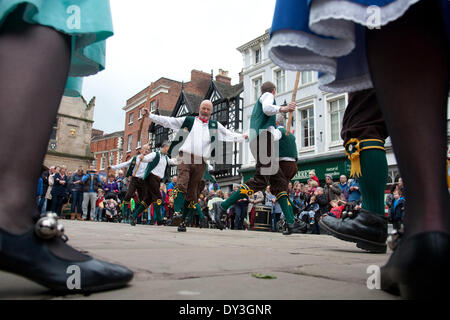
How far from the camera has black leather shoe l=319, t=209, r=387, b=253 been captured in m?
2.16

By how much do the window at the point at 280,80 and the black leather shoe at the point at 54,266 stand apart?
68.8 feet

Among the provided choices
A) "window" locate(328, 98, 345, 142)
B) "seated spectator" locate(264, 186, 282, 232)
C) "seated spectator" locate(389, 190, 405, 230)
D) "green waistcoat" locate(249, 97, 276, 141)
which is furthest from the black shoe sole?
"window" locate(328, 98, 345, 142)

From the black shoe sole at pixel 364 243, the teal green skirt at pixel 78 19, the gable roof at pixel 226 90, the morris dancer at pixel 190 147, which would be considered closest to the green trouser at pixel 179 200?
the morris dancer at pixel 190 147

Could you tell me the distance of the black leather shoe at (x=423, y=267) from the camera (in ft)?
2.74

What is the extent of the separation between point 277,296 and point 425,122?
0.62m

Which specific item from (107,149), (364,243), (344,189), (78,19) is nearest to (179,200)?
(364,243)

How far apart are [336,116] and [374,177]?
16.9 metres

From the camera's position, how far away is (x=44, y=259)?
0.94 m

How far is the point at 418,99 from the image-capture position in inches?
39.9

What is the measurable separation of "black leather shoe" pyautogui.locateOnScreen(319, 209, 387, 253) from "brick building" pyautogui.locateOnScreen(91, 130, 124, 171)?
40.4 metres

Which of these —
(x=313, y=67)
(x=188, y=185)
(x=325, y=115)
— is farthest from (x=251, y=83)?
(x=313, y=67)

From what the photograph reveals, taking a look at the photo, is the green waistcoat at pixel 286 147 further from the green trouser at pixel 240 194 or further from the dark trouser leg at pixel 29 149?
the dark trouser leg at pixel 29 149

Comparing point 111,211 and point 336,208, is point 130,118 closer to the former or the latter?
point 111,211
